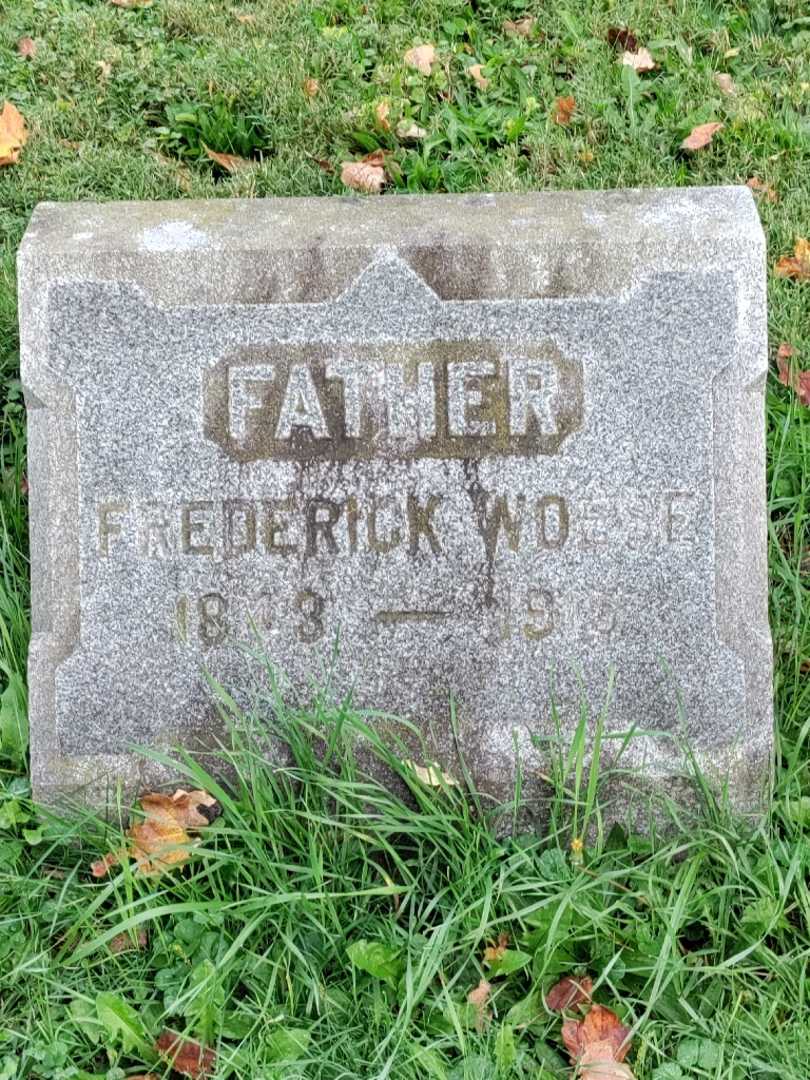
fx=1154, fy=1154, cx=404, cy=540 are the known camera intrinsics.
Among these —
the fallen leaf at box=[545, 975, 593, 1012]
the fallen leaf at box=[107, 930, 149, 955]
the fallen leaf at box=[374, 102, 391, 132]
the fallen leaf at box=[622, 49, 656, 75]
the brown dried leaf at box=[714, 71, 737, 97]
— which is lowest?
the fallen leaf at box=[545, 975, 593, 1012]

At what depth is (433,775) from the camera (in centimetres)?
234

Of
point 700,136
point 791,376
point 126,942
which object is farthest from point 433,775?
point 700,136

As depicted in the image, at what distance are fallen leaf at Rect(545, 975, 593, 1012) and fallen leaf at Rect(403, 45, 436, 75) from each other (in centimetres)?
284

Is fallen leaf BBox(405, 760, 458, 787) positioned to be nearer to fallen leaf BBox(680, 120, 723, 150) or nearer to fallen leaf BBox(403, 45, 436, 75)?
fallen leaf BBox(680, 120, 723, 150)

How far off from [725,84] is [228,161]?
1.62 m

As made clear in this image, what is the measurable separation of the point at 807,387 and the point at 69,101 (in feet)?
8.06

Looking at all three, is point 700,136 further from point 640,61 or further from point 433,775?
point 433,775

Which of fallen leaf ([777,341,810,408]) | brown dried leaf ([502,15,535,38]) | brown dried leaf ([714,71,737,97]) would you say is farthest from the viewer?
brown dried leaf ([502,15,535,38])

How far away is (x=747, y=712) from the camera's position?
7.93 ft

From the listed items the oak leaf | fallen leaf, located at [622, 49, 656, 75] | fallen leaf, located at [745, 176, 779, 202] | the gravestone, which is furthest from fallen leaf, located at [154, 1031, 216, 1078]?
fallen leaf, located at [622, 49, 656, 75]

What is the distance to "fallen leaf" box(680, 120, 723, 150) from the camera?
3.55 metres

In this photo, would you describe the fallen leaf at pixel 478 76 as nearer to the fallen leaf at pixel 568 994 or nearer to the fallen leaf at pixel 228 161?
the fallen leaf at pixel 228 161

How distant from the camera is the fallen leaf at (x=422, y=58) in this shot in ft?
12.3

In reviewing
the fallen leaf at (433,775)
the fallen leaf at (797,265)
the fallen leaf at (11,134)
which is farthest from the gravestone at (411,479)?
the fallen leaf at (11,134)
